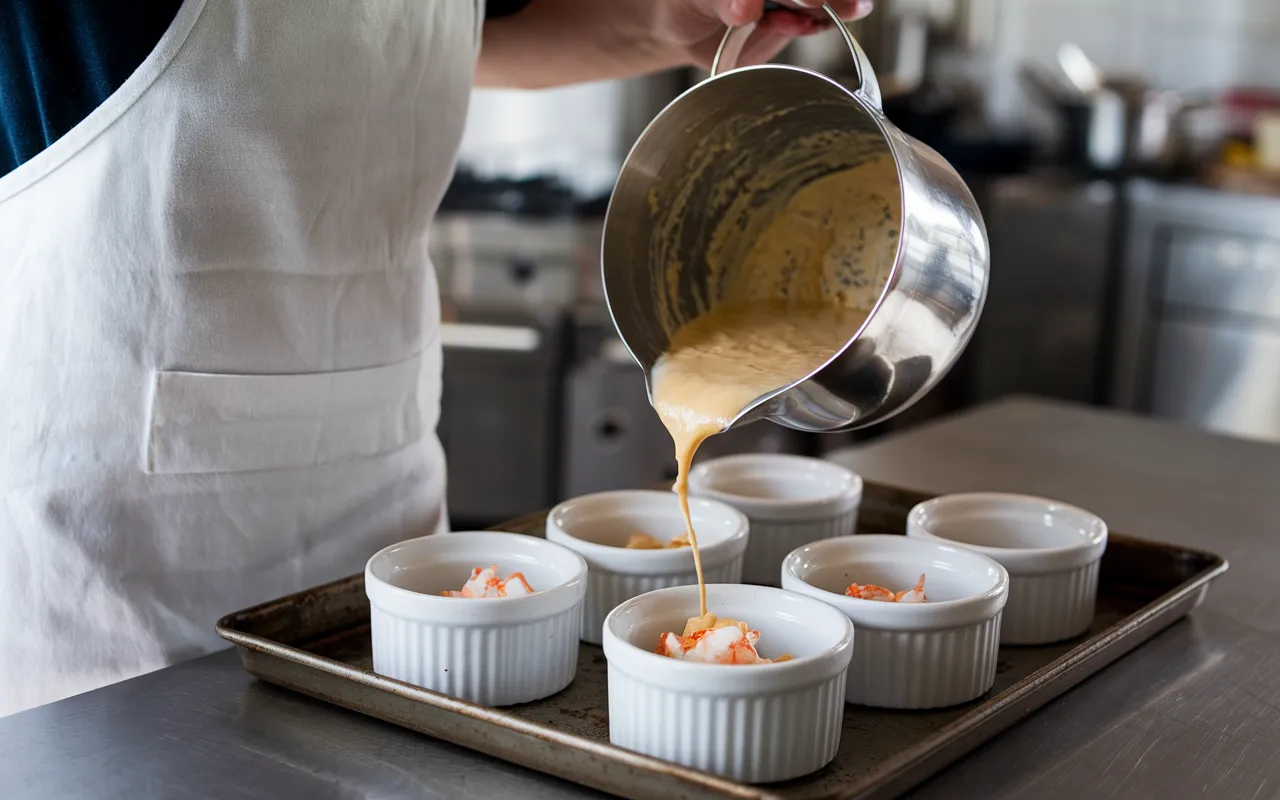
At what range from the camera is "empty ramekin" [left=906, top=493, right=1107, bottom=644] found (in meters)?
1.08

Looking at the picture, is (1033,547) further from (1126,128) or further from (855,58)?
(1126,128)

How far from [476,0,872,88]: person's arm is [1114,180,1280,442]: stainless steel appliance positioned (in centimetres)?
202

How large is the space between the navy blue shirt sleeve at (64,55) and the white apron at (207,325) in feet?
0.07

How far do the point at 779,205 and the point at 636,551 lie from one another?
33 cm

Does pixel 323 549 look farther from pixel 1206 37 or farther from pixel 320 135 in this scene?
pixel 1206 37

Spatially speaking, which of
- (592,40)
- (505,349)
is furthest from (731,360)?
(505,349)

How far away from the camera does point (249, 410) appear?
1.09 metres

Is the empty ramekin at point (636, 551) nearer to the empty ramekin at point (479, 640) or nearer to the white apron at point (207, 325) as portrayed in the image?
the empty ramekin at point (479, 640)

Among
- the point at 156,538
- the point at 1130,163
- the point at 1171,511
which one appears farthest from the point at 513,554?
the point at 1130,163

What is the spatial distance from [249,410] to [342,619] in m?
0.18

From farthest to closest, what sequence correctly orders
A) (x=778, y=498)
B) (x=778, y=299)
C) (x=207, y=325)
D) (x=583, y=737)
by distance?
(x=778, y=498) → (x=778, y=299) → (x=207, y=325) → (x=583, y=737)

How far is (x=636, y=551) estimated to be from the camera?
1085 millimetres

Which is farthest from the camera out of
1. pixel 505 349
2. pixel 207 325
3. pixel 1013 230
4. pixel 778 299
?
pixel 1013 230

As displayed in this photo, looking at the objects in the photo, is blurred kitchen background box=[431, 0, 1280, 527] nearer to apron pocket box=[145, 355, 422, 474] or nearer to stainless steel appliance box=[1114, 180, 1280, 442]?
stainless steel appliance box=[1114, 180, 1280, 442]
